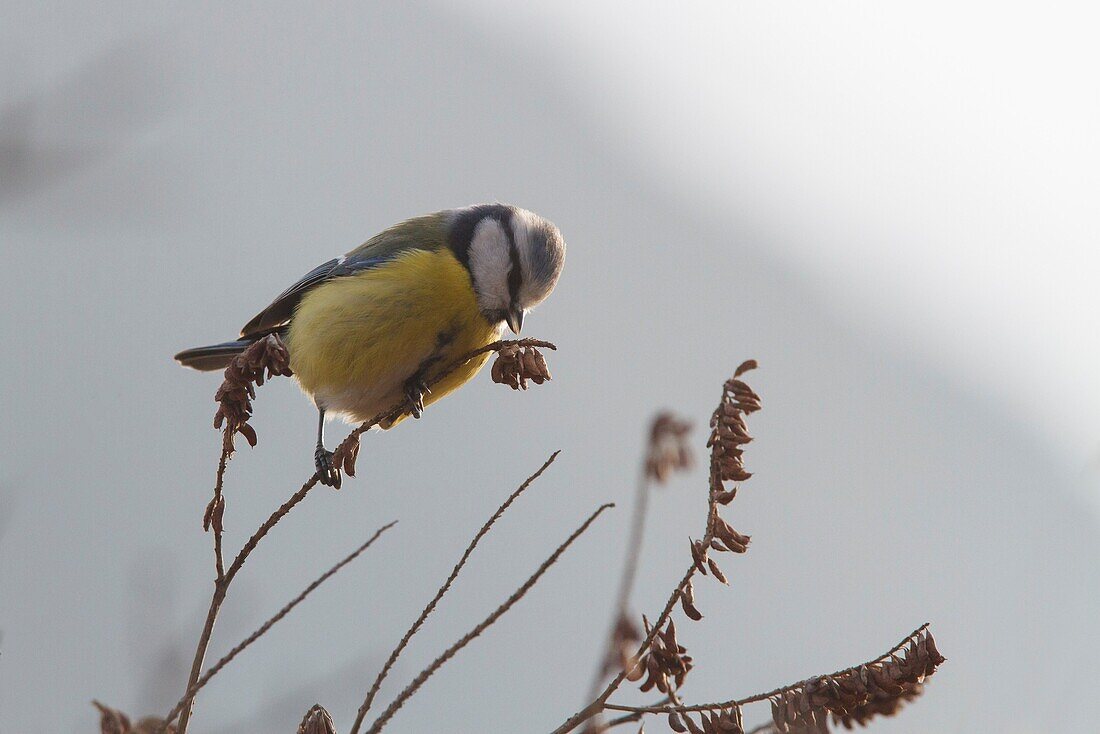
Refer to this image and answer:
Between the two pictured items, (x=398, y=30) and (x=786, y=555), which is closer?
(x=786, y=555)

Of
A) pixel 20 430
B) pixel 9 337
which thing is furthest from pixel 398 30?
pixel 20 430

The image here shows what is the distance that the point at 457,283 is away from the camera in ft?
10.5

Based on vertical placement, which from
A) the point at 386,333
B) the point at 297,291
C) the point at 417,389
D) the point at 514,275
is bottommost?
the point at 417,389

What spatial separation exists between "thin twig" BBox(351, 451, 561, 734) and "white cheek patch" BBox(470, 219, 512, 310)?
174 centimetres

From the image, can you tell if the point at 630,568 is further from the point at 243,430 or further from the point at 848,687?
the point at 243,430

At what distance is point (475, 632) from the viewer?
1.31m

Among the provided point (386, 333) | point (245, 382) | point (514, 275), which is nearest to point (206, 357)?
point (386, 333)

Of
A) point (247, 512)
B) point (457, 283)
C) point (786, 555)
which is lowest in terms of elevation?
point (457, 283)

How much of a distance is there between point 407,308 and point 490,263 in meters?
0.43

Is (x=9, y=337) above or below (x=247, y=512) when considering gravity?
above

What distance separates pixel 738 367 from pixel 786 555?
13546 millimetres

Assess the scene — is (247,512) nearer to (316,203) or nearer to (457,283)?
(457,283)

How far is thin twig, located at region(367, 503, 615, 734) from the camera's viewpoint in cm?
128

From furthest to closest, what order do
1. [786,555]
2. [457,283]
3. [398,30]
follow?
[398,30]
[786,555]
[457,283]
